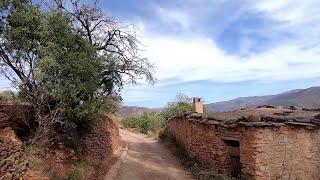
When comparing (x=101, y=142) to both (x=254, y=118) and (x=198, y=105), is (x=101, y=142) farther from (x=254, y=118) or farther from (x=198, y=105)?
(x=254, y=118)

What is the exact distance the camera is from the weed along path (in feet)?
58.9

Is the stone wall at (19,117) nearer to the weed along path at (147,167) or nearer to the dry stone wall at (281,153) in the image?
the weed along path at (147,167)

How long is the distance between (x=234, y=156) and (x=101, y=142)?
8.72 m

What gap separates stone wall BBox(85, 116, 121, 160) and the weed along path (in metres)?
0.93

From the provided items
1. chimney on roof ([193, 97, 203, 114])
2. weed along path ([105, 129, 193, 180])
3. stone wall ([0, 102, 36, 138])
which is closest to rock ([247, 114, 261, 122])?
weed along path ([105, 129, 193, 180])

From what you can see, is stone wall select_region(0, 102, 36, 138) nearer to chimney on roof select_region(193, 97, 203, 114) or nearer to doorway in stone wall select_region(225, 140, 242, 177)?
doorway in stone wall select_region(225, 140, 242, 177)

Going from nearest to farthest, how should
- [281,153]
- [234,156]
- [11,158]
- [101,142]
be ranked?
[11,158] < [281,153] < [234,156] < [101,142]

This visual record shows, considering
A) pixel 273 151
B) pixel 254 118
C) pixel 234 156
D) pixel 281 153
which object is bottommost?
pixel 234 156

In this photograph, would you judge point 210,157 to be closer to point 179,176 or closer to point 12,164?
point 179,176

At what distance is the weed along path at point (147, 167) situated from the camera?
17938mm

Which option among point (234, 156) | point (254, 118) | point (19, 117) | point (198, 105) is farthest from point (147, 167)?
point (254, 118)

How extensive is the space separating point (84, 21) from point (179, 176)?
28.7 ft

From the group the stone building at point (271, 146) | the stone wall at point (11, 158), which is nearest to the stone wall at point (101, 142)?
the stone wall at point (11, 158)

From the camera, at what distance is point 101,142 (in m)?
22.4
